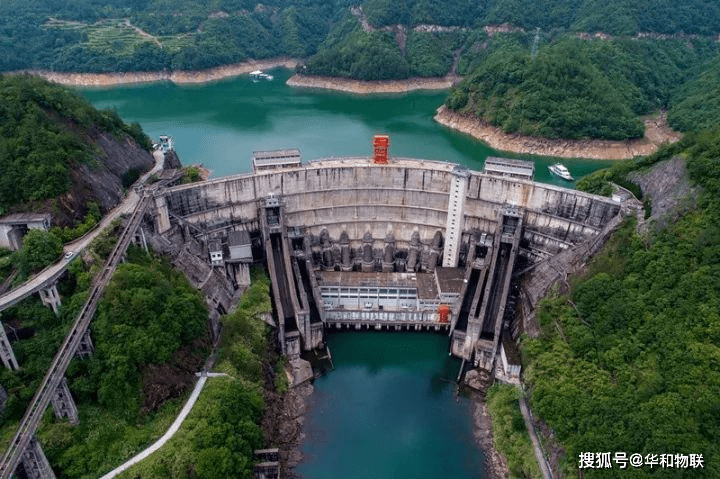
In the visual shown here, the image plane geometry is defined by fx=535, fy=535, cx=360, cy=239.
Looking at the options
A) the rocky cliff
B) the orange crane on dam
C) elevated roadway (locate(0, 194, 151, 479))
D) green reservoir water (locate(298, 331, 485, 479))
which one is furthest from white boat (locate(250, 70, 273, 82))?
elevated roadway (locate(0, 194, 151, 479))

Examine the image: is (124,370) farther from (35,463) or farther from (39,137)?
(39,137)

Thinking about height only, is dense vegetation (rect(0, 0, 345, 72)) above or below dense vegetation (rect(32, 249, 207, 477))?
above

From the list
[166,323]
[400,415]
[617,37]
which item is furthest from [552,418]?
[617,37]

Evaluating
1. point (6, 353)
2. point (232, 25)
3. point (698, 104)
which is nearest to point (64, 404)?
point (6, 353)

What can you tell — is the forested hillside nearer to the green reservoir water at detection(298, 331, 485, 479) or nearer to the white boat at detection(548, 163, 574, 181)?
the white boat at detection(548, 163, 574, 181)

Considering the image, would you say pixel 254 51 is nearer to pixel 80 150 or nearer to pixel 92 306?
pixel 80 150

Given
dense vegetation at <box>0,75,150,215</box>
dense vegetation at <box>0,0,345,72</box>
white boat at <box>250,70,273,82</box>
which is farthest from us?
white boat at <box>250,70,273,82</box>

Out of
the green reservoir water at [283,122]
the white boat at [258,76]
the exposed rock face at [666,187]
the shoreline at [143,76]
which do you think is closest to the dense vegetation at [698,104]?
the green reservoir water at [283,122]
